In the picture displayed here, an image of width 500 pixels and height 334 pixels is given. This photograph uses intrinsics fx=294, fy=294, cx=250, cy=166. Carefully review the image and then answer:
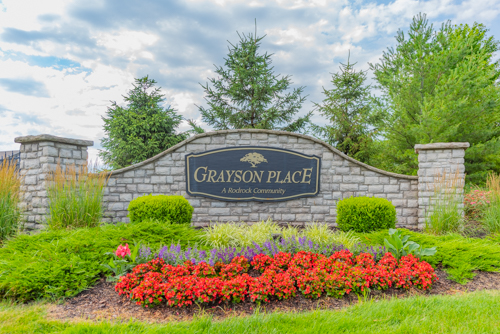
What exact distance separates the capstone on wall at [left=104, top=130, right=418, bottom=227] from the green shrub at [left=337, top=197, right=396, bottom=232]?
1169 mm

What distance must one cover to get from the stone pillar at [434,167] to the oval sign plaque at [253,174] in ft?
7.58

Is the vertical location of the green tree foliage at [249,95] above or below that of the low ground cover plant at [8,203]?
above

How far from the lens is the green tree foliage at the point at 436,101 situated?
354 inches

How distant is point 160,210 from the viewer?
5.70 m

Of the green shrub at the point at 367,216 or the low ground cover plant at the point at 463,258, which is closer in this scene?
the low ground cover plant at the point at 463,258

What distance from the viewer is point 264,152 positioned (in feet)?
23.2

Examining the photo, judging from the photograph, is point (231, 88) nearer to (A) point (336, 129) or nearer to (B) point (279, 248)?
(A) point (336, 129)

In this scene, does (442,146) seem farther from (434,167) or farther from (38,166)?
(38,166)

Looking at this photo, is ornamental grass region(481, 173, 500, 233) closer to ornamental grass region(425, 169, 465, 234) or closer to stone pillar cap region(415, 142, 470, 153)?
ornamental grass region(425, 169, 465, 234)

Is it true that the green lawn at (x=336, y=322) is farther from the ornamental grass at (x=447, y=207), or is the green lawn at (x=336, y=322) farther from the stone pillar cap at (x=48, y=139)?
the stone pillar cap at (x=48, y=139)

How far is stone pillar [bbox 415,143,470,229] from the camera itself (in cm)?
640

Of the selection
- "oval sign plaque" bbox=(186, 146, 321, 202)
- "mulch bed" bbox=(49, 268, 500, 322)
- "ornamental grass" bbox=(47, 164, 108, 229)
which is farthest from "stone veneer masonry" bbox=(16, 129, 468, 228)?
"mulch bed" bbox=(49, 268, 500, 322)

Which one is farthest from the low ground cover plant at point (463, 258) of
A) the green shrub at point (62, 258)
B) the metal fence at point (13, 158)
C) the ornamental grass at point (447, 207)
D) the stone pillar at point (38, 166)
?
the metal fence at point (13, 158)

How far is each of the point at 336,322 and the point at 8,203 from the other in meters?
6.17
